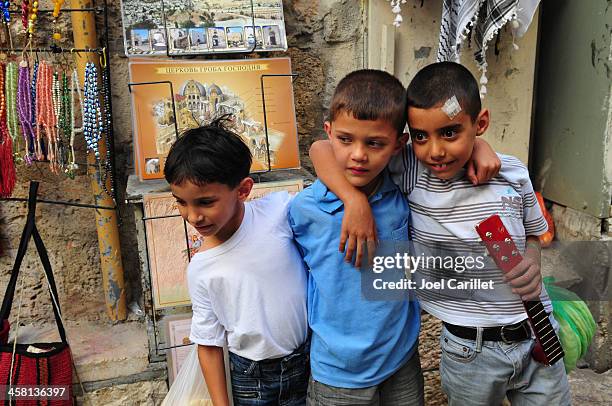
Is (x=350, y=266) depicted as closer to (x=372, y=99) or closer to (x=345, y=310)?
(x=345, y=310)

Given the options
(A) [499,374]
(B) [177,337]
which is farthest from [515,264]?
(B) [177,337]

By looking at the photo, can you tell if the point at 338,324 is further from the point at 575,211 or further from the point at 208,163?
the point at 575,211

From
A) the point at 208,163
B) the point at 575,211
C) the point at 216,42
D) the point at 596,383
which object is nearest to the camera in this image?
the point at 208,163

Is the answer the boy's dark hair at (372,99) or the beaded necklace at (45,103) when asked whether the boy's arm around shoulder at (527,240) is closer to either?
the boy's dark hair at (372,99)

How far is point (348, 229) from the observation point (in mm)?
1232

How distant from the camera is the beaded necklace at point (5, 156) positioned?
1.98 metres

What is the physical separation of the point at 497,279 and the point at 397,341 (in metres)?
0.30

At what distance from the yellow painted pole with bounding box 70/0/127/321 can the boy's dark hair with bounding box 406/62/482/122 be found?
1.49 meters

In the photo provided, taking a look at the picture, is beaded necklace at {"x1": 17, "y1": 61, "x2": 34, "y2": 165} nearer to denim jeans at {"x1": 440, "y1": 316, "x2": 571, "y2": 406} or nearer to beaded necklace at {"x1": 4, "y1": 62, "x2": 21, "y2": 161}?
beaded necklace at {"x1": 4, "y1": 62, "x2": 21, "y2": 161}

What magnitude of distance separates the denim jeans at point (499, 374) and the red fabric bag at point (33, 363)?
1534mm

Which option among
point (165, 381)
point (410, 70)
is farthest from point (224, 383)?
point (410, 70)

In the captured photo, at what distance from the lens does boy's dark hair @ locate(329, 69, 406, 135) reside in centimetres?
123

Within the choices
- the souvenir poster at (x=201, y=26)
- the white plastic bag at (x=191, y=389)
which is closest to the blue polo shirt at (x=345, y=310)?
the white plastic bag at (x=191, y=389)

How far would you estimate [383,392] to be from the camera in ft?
4.54
